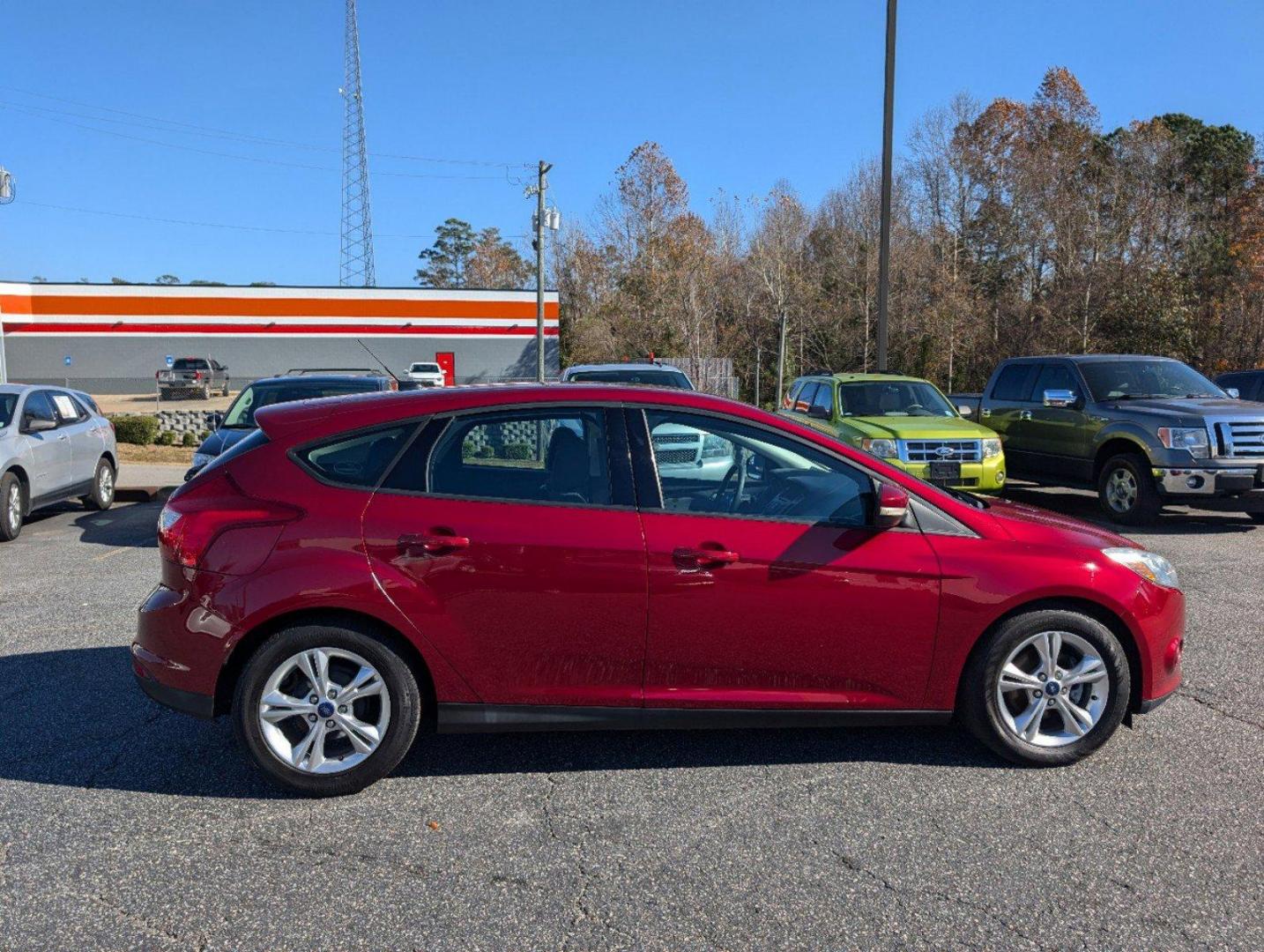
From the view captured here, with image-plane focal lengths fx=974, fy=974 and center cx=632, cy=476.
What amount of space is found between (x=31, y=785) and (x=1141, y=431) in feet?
34.3

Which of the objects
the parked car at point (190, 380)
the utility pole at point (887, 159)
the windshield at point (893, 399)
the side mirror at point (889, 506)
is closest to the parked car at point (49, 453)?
the windshield at point (893, 399)

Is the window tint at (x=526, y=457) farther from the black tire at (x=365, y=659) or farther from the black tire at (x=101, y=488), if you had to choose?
the black tire at (x=101, y=488)

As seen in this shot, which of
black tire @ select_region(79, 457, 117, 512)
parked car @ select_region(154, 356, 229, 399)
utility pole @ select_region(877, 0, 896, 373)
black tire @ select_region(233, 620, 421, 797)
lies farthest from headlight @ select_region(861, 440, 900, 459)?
parked car @ select_region(154, 356, 229, 399)

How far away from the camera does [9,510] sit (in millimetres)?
9766

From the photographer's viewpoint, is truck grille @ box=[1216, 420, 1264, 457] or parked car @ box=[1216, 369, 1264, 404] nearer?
truck grille @ box=[1216, 420, 1264, 457]

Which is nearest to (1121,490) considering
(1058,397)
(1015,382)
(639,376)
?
(1058,397)

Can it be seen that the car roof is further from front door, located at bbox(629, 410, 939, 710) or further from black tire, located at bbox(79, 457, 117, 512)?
black tire, located at bbox(79, 457, 117, 512)

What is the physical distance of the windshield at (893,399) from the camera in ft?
38.9

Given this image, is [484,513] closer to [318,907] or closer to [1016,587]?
[318,907]

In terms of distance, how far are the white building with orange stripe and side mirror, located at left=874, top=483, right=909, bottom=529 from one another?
4642 centimetres

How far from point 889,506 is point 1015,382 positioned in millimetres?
10271

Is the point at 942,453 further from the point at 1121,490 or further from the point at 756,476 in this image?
the point at 756,476

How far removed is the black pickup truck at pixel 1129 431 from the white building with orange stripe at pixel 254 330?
38368 mm

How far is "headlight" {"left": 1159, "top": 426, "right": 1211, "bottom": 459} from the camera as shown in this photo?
1011 centimetres
